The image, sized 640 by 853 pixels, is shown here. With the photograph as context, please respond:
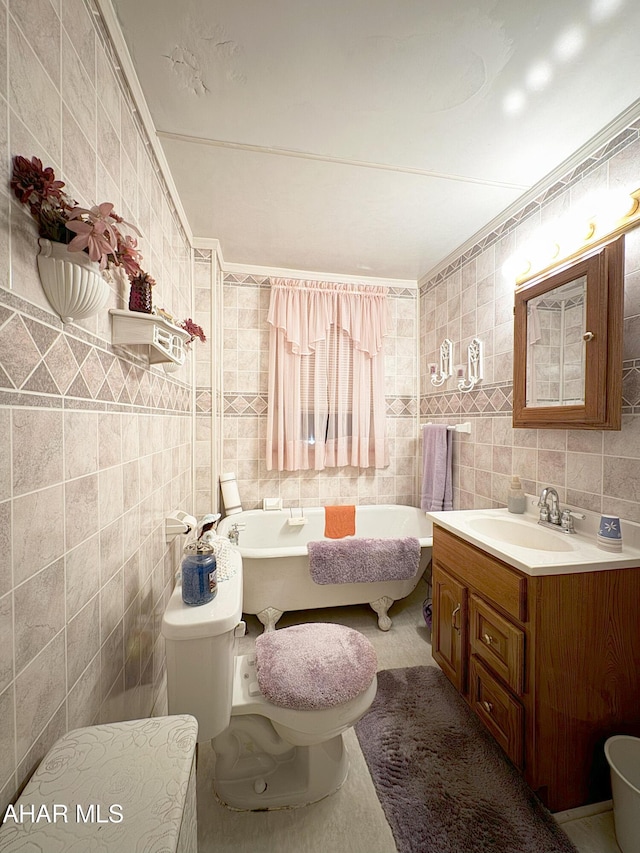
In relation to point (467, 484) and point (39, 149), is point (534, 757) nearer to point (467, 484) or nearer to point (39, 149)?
point (467, 484)

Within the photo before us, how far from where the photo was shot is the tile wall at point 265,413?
267 cm

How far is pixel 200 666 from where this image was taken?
106 centimetres

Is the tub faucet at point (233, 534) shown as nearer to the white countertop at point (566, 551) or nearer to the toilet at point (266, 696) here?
the toilet at point (266, 696)

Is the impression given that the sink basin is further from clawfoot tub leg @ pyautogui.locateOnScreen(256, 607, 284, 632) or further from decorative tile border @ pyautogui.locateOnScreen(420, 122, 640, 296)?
decorative tile border @ pyautogui.locateOnScreen(420, 122, 640, 296)

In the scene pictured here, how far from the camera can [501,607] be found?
1.27 metres

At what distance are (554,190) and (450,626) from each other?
84.6 inches

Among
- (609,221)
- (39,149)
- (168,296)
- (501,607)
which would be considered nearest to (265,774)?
(501,607)

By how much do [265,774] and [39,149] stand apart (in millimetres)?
1947

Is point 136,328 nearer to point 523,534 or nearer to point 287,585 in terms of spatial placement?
point 287,585

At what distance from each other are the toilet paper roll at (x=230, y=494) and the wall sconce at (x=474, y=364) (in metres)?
1.80

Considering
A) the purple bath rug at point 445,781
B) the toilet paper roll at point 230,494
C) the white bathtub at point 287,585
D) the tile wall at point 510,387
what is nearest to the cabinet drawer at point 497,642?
the purple bath rug at point 445,781

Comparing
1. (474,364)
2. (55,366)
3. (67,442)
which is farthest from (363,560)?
(55,366)

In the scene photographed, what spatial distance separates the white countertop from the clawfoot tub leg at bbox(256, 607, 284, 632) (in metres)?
1.22

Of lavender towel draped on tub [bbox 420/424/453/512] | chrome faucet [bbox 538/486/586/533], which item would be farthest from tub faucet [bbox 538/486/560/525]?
lavender towel draped on tub [bbox 420/424/453/512]
